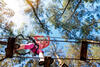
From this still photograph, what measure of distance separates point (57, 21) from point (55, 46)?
3.15 meters

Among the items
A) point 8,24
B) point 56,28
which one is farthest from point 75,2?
point 8,24

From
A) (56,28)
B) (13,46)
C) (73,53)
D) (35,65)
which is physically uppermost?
(56,28)

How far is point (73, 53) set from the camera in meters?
12.9

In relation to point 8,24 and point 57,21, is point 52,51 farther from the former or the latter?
point 8,24

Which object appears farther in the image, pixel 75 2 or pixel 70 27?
pixel 70 27

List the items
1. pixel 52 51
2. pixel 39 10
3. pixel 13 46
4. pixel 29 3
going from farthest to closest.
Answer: pixel 52 51
pixel 39 10
pixel 29 3
pixel 13 46

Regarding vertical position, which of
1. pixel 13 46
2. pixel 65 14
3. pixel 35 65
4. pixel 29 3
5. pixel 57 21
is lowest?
pixel 35 65

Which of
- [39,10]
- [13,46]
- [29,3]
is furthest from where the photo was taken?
[39,10]

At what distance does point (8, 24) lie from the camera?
1165cm

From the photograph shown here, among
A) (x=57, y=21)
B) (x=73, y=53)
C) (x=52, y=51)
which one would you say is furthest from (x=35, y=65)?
(x=57, y=21)

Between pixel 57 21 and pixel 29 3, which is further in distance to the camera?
pixel 57 21

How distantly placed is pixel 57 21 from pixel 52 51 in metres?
3.64

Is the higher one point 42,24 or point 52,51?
point 42,24

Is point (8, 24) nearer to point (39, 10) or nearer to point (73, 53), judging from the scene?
point (39, 10)
